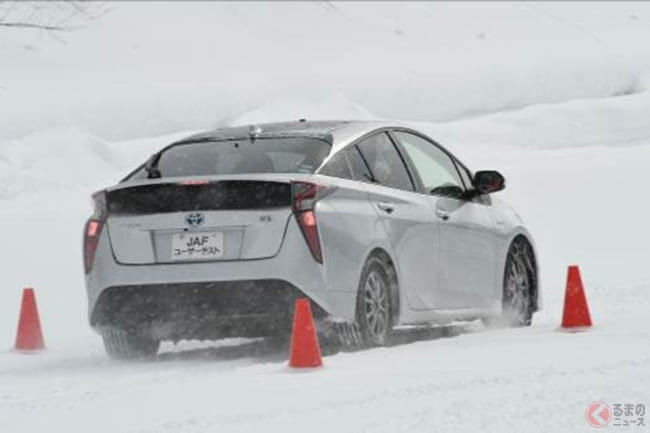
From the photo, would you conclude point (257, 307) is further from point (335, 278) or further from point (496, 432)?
point (496, 432)

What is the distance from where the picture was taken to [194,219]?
8281 millimetres

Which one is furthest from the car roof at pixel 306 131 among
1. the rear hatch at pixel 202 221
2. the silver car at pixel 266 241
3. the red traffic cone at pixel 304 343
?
the red traffic cone at pixel 304 343

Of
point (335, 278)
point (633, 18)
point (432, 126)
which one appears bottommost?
point (335, 278)

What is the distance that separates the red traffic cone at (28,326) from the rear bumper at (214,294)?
4.75 ft

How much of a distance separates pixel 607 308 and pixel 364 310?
11.5ft

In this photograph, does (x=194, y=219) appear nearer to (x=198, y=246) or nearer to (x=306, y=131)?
(x=198, y=246)

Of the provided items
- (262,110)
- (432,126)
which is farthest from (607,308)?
(262,110)

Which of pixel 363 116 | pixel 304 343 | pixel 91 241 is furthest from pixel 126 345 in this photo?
pixel 363 116

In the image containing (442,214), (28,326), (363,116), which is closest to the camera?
(442,214)

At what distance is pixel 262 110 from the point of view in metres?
24.9

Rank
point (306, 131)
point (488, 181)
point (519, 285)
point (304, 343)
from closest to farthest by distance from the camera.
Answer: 1. point (304, 343)
2. point (306, 131)
3. point (488, 181)
4. point (519, 285)

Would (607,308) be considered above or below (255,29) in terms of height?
below

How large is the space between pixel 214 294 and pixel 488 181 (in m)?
2.66

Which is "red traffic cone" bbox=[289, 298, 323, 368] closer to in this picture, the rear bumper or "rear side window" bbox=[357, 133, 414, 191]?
the rear bumper
